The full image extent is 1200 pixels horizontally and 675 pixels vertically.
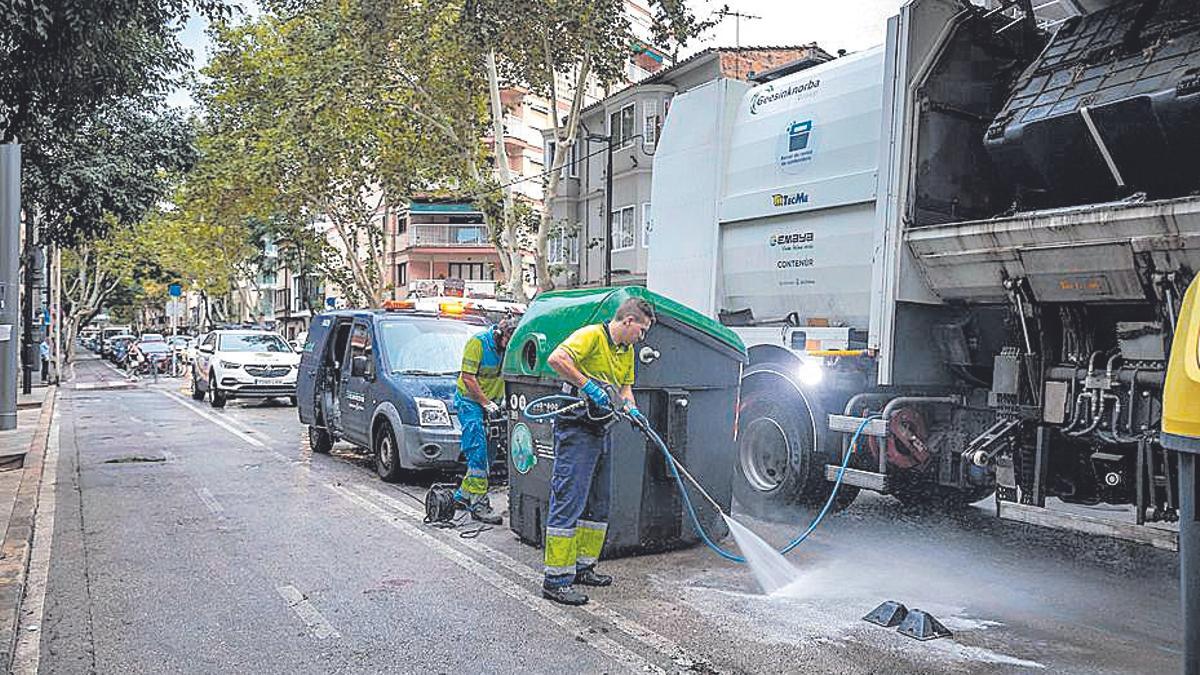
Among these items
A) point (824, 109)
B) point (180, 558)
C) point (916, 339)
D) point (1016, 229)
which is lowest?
point (180, 558)

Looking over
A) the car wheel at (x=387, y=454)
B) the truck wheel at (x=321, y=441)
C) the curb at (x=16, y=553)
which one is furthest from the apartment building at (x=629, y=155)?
the curb at (x=16, y=553)

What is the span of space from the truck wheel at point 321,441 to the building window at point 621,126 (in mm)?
20058

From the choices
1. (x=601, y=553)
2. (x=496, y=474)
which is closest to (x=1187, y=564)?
(x=601, y=553)

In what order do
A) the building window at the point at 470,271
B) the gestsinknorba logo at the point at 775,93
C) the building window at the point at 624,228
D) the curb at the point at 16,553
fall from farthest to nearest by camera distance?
1. the building window at the point at 470,271
2. the building window at the point at 624,228
3. the gestsinknorba logo at the point at 775,93
4. the curb at the point at 16,553

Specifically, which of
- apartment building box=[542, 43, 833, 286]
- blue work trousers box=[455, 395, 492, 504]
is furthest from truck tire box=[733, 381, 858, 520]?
apartment building box=[542, 43, 833, 286]

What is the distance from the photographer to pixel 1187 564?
275 cm

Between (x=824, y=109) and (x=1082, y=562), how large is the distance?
3715 mm

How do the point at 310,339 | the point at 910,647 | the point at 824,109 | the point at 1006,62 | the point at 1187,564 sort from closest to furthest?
the point at 1187,564 < the point at 910,647 < the point at 1006,62 < the point at 824,109 < the point at 310,339

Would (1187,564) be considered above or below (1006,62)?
below

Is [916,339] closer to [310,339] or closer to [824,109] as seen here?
[824,109]

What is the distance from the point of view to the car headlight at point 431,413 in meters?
9.10

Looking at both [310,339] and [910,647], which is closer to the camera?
[910,647]

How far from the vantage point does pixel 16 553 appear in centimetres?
639

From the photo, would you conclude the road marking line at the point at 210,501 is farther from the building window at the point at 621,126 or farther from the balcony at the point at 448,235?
→ the balcony at the point at 448,235
